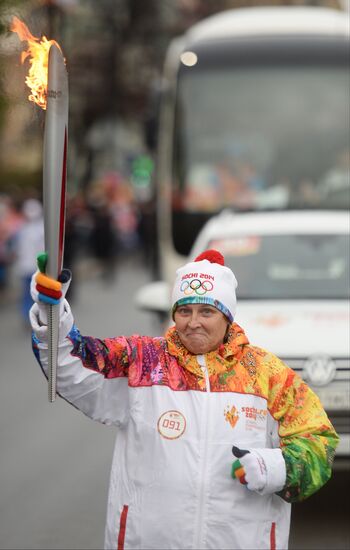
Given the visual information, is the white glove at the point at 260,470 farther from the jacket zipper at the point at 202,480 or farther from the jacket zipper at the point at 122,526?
the jacket zipper at the point at 122,526

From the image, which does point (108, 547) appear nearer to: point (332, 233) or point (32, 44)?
point (32, 44)

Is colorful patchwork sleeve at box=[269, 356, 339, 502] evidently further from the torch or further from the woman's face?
the torch

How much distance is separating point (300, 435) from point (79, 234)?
82.8ft

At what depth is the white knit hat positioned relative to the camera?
148 inches

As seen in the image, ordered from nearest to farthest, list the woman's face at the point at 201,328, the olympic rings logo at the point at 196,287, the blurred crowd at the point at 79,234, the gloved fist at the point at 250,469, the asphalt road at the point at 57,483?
1. the gloved fist at the point at 250,469
2. the woman's face at the point at 201,328
3. the olympic rings logo at the point at 196,287
4. the asphalt road at the point at 57,483
5. the blurred crowd at the point at 79,234

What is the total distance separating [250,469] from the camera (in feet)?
11.3

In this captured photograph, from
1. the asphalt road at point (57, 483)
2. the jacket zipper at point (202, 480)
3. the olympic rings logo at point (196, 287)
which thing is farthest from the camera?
the asphalt road at point (57, 483)

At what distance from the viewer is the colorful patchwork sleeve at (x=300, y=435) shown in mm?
3555

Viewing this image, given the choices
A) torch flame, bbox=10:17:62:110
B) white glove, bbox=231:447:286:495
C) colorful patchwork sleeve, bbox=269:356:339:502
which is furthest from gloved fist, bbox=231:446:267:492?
torch flame, bbox=10:17:62:110

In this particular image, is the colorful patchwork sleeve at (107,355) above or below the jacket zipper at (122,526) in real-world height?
above

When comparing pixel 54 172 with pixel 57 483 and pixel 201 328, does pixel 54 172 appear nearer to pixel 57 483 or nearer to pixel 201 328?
pixel 201 328

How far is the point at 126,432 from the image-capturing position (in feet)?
12.2

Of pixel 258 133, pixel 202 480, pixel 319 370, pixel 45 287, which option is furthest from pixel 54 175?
pixel 258 133

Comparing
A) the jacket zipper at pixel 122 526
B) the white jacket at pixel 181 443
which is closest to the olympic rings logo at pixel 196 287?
the white jacket at pixel 181 443
